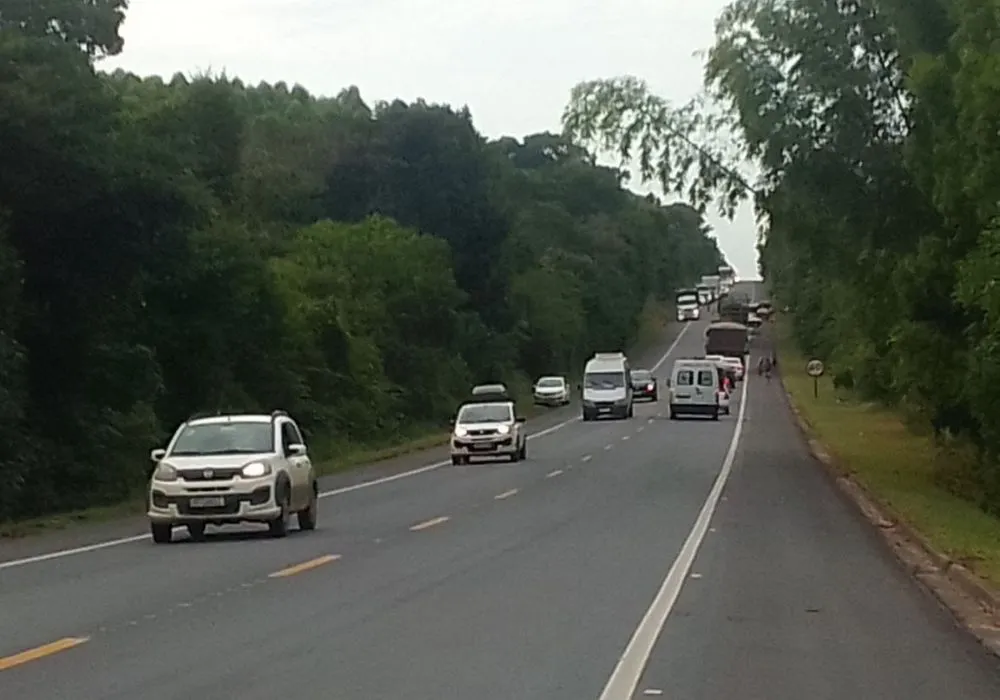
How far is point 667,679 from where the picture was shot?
11891 mm

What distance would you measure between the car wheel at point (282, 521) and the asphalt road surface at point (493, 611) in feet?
0.82

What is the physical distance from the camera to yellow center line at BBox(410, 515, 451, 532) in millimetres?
26016

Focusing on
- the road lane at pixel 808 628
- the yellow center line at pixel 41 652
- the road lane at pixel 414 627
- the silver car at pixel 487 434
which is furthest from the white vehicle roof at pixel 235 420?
the silver car at pixel 487 434

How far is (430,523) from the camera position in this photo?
27078 mm

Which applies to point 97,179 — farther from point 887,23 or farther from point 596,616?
point 596,616

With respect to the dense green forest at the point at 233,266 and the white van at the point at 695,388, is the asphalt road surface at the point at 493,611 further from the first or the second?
the white van at the point at 695,388

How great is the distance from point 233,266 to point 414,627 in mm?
36238

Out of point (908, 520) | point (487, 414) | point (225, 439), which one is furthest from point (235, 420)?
point (487, 414)

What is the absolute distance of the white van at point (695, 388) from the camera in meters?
73.5

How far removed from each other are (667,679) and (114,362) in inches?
1153

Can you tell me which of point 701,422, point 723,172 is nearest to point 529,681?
point 723,172

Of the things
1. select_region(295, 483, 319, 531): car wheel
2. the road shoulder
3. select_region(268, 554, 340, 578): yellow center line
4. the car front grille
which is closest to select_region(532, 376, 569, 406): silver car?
the road shoulder

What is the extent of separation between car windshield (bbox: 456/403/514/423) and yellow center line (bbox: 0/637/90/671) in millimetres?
35098

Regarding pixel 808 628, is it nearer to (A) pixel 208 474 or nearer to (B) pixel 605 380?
(A) pixel 208 474
